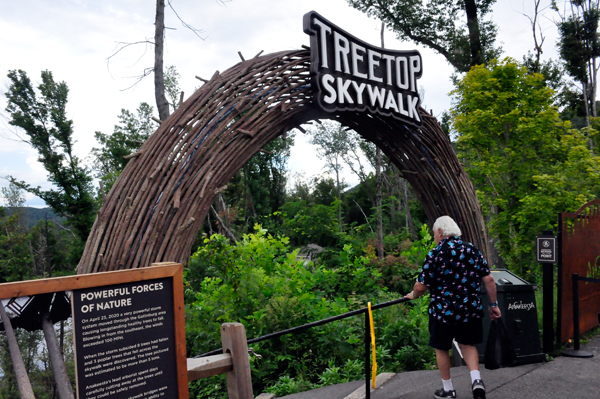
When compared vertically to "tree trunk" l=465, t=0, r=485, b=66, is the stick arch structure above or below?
below

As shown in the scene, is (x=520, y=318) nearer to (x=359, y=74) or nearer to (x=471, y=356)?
(x=471, y=356)

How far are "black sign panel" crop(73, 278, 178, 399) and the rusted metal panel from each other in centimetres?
418

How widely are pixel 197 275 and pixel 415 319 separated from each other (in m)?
5.72

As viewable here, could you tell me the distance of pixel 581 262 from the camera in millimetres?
5055

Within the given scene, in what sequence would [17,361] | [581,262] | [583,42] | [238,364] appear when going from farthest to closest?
[583,42], [581,262], [238,364], [17,361]

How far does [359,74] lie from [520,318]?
3.15 m

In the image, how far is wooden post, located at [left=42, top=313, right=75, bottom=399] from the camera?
198cm

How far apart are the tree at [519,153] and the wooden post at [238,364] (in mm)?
7584

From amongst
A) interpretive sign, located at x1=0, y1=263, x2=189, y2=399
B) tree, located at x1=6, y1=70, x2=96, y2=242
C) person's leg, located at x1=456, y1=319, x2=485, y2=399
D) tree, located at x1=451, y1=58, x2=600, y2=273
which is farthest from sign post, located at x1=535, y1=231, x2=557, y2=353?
tree, located at x1=6, y1=70, x2=96, y2=242

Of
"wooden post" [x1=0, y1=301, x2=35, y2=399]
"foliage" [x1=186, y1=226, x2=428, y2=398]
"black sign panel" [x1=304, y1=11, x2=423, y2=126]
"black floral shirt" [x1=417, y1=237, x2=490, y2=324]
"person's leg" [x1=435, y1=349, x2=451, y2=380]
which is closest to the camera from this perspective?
"wooden post" [x1=0, y1=301, x2=35, y2=399]

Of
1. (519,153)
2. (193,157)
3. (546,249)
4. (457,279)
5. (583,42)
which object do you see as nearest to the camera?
(457,279)

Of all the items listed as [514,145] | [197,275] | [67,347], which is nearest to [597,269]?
[514,145]

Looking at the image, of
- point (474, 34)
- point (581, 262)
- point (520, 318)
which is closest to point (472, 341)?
point (520, 318)

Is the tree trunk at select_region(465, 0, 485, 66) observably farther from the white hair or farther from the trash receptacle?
the white hair
